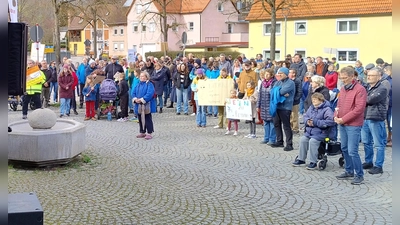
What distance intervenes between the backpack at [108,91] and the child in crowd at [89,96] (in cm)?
29

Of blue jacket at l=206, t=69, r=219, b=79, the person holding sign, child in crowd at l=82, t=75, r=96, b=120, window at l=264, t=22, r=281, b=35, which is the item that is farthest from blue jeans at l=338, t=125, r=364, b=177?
window at l=264, t=22, r=281, b=35

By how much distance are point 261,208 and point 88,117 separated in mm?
11487

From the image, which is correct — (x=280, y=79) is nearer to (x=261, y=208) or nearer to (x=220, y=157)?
(x=220, y=157)

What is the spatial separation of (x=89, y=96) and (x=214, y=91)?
14.7 ft

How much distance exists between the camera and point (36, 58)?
24.5 metres

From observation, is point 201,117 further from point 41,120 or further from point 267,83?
point 41,120

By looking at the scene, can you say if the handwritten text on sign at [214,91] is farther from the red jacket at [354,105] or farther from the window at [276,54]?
the window at [276,54]

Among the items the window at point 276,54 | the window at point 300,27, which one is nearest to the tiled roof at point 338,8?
the window at point 300,27

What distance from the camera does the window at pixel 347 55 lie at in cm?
4403

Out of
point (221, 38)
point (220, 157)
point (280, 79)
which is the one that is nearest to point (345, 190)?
point (220, 157)

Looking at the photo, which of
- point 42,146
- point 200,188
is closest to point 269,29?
point 42,146

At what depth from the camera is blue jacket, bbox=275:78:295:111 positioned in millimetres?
12413

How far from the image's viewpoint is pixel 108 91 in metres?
17.9

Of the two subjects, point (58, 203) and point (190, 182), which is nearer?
point (58, 203)
